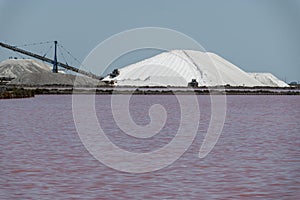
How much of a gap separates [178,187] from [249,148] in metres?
6.98

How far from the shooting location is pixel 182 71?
5728 inches

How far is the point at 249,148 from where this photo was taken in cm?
1984

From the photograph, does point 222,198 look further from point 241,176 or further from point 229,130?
point 229,130

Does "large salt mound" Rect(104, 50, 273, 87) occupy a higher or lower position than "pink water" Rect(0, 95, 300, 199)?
higher

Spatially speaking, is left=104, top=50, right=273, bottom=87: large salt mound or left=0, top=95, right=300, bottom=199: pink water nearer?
left=0, top=95, right=300, bottom=199: pink water

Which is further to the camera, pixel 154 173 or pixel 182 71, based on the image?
pixel 182 71

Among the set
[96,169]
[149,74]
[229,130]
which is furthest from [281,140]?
[149,74]

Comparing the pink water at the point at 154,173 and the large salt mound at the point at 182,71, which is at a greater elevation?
the large salt mound at the point at 182,71

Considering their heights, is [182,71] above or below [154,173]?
above

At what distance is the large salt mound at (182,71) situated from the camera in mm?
138875

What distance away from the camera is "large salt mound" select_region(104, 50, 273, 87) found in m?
139

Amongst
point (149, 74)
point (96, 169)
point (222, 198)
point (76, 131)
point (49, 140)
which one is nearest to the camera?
point (222, 198)

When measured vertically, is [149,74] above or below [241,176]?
above

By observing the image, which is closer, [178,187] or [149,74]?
[178,187]
